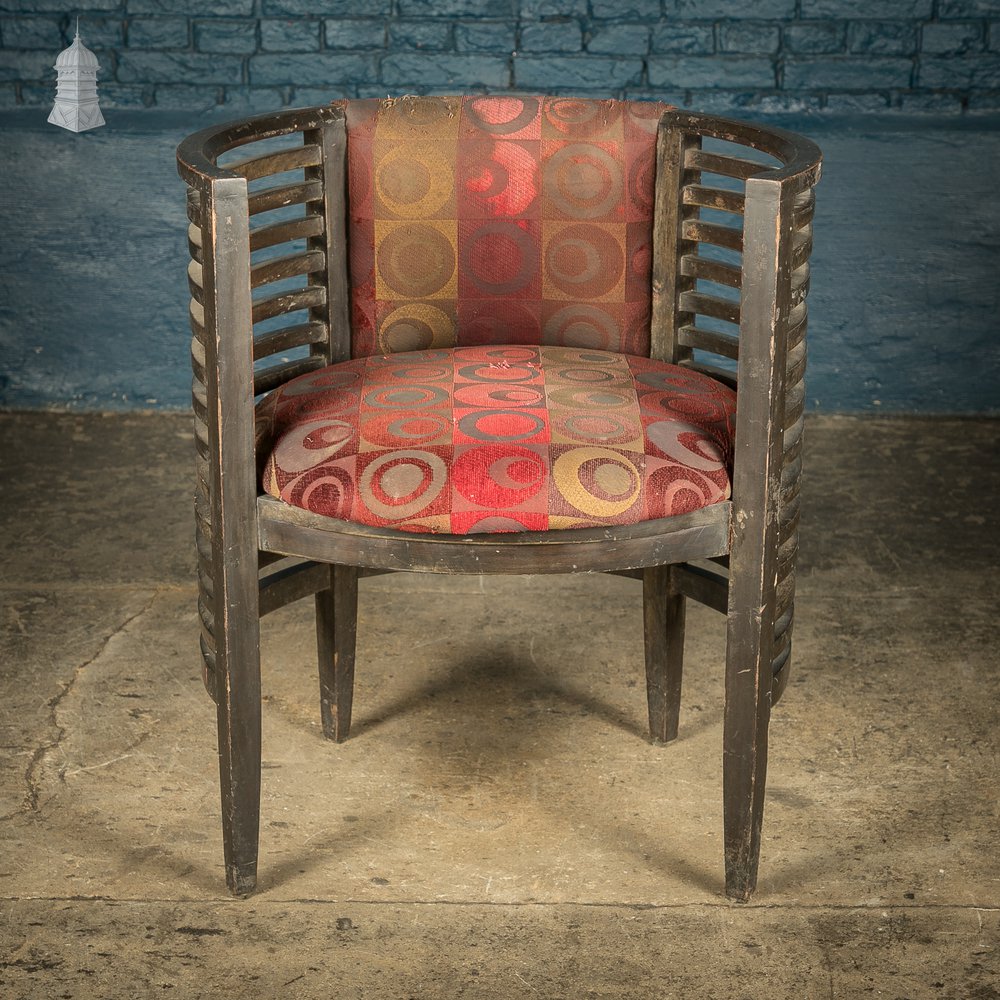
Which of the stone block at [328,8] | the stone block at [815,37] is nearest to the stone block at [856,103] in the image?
the stone block at [815,37]

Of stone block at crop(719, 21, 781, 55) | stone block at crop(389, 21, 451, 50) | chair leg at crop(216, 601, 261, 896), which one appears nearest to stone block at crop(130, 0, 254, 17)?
stone block at crop(389, 21, 451, 50)

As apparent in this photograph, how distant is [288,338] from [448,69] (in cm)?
188

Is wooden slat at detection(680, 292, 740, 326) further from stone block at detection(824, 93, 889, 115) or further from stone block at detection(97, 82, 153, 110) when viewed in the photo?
stone block at detection(97, 82, 153, 110)

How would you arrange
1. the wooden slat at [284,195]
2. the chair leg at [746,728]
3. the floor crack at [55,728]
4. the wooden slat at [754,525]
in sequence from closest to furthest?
the wooden slat at [754,525] < the chair leg at [746,728] < the wooden slat at [284,195] < the floor crack at [55,728]

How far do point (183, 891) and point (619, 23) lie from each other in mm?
2510

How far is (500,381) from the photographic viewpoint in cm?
191

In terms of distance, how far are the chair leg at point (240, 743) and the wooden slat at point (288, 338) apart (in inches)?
15.1

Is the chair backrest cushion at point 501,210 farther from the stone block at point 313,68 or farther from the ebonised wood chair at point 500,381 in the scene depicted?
the stone block at point 313,68

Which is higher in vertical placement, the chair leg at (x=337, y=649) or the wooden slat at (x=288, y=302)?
the wooden slat at (x=288, y=302)

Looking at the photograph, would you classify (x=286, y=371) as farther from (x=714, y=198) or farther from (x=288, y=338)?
(x=714, y=198)

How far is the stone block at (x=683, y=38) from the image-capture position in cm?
370

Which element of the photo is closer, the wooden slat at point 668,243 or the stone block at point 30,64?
the wooden slat at point 668,243

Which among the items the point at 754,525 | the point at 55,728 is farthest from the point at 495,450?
the point at 55,728

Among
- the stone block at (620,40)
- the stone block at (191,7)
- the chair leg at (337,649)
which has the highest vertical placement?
the stone block at (191,7)
